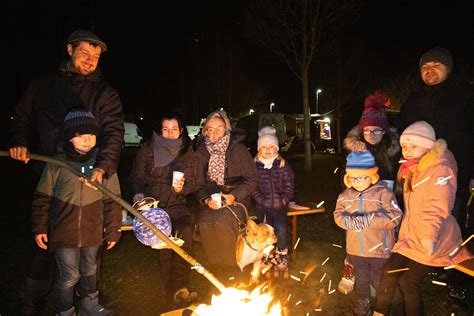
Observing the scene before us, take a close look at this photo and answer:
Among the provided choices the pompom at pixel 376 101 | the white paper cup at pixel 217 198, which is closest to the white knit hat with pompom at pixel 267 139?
the white paper cup at pixel 217 198

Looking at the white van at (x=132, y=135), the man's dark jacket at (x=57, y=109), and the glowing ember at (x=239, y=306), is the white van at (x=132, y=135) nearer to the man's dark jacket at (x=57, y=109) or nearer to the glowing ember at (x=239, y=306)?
the man's dark jacket at (x=57, y=109)

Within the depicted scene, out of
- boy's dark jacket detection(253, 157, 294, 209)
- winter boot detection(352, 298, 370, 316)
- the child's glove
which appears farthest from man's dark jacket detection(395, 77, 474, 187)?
boy's dark jacket detection(253, 157, 294, 209)

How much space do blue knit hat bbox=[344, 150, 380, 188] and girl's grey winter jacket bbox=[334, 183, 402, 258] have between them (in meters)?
0.16

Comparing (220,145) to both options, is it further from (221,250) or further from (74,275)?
(74,275)

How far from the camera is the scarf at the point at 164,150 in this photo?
14.5ft

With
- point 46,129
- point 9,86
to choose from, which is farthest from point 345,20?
point 9,86

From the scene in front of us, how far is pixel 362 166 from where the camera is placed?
3938 millimetres

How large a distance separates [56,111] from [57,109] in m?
0.02

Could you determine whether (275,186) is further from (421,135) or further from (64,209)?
(64,209)

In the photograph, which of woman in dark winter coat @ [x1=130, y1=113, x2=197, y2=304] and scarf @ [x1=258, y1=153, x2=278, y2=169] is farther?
scarf @ [x1=258, y1=153, x2=278, y2=169]

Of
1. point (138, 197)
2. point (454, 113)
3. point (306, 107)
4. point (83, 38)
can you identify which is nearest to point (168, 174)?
point (138, 197)

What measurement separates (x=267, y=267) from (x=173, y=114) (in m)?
2.42

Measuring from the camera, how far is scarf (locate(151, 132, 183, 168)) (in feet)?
14.5

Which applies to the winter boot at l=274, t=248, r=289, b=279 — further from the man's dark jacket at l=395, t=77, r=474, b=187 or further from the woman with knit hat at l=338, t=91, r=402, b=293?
the man's dark jacket at l=395, t=77, r=474, b=187
